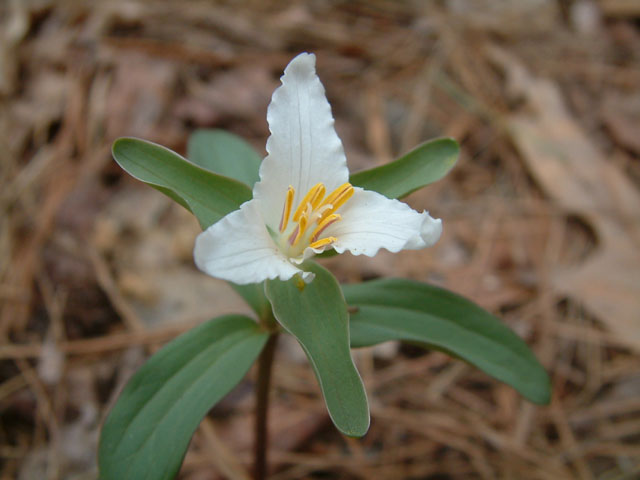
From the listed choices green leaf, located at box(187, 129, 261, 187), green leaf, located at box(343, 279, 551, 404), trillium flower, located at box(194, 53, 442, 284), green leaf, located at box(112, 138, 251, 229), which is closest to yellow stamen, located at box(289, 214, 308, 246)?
trillium flower, located at box(194, 53, 442, 284)

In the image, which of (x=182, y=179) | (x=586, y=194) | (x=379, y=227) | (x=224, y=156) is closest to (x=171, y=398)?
(x=182, y=179)

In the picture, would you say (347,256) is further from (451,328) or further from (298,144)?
(298,144)

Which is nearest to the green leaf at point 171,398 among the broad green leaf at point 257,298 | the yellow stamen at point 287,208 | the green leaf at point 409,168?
the broad green leaf at point 257,298

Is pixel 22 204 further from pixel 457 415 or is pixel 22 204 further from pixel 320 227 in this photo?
pixel 457 415

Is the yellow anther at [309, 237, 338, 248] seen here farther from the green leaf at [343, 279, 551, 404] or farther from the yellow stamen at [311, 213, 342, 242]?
the green leaf at [343, 279, 551, 404]

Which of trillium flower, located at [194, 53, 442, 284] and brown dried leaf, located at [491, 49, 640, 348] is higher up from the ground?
trillium flower, located at [194, 53, 442, 284]

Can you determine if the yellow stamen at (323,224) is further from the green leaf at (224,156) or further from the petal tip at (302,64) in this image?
the green leaf at (224,156)

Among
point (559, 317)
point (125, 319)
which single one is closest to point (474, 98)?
point (559, 317)
